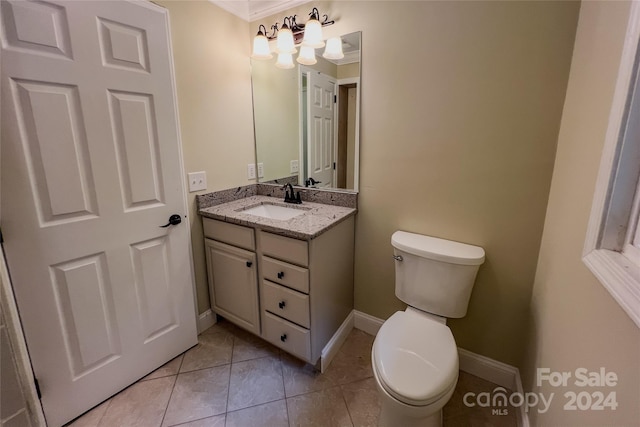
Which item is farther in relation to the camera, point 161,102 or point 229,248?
point 229,248

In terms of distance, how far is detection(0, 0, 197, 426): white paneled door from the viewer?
3.49 ft

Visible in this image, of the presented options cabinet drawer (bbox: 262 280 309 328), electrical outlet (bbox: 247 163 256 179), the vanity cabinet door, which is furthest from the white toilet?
electrical outlet (bbox: 247 163 256 179)

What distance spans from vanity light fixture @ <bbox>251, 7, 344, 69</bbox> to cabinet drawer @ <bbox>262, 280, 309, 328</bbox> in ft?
4.53

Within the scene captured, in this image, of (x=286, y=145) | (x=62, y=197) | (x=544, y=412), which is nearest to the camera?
(x=544, y=412)

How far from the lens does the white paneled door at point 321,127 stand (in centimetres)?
182

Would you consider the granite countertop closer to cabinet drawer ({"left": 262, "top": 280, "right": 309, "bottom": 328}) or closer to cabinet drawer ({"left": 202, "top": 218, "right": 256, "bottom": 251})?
cabinet drawer ({"left": 202, "top": 218, "right": 256, "bottom": 251})

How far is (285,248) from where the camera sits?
1479 millimetres

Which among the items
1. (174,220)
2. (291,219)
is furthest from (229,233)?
(291,219)

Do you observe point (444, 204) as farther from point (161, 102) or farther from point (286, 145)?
point (161, 102)

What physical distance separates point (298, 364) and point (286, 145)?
1.51 m

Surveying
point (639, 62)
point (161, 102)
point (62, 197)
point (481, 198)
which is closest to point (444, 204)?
point (481, 198)

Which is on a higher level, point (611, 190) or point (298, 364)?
point (611, 190)

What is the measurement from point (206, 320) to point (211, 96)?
60.5 inches

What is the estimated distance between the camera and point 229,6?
1.77m
